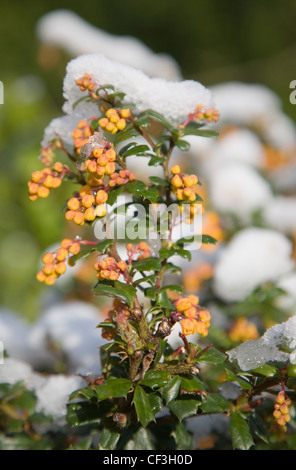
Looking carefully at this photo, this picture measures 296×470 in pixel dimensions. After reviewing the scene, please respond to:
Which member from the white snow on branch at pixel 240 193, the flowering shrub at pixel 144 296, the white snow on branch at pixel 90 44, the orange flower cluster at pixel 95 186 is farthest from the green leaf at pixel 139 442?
the white snow on branch at pixel 90 44

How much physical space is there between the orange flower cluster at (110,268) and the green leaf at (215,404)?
154mm

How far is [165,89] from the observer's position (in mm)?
584

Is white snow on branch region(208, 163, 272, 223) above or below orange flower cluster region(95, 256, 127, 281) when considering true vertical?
above

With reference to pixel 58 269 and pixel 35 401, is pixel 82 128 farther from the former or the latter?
pixel 35 401

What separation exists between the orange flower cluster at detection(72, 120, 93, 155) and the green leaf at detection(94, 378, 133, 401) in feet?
0.77

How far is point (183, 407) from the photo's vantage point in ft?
1.54

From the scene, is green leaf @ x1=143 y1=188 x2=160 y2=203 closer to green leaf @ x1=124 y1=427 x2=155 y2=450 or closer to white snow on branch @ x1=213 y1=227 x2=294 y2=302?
green leaf @ x1=124 y1=427 x2=155 y2=450

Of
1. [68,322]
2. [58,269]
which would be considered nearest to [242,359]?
[58,269]

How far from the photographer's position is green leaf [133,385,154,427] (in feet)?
1.44

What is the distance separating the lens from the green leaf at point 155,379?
0.46m

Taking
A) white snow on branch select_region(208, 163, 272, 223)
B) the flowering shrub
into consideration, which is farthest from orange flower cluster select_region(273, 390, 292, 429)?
white snow on branch select_region(208, 163, 272, 223)

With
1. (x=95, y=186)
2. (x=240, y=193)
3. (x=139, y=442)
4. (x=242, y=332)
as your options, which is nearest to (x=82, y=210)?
(x=95, y=186)

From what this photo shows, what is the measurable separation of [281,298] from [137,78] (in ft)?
1.45

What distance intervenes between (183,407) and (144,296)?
115 mm
